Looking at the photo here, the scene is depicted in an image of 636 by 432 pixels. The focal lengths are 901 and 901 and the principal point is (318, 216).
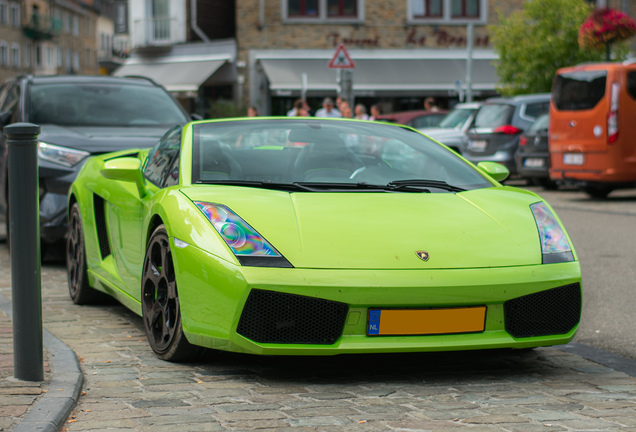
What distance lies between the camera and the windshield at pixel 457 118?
63.1 ft

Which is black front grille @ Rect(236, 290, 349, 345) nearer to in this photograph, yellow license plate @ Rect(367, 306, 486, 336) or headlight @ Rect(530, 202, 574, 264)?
yellow license plate @ Rect(367, 306, 486, 336)

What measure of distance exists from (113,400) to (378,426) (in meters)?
1.09

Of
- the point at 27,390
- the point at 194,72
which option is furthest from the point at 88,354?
the point at 194,72

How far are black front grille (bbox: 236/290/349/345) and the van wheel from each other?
1147cm

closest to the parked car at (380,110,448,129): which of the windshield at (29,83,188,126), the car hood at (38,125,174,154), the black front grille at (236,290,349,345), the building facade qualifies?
the windshield at (29,83,188,126)

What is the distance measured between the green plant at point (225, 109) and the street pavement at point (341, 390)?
85.2 ft

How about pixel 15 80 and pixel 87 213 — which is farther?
pixel 15 80

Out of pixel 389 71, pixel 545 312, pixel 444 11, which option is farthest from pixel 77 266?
pixel 444 11

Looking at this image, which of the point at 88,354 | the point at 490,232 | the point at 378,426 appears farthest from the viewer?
the point at 88,354

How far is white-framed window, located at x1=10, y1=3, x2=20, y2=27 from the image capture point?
65.8 meters

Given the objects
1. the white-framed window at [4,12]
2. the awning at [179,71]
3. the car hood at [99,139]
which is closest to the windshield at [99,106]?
the car hood at [99,139]

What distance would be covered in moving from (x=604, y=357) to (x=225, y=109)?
27.3 metres

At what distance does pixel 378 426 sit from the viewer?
3.23 m

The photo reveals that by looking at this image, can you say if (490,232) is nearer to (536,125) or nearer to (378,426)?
(378,426)
